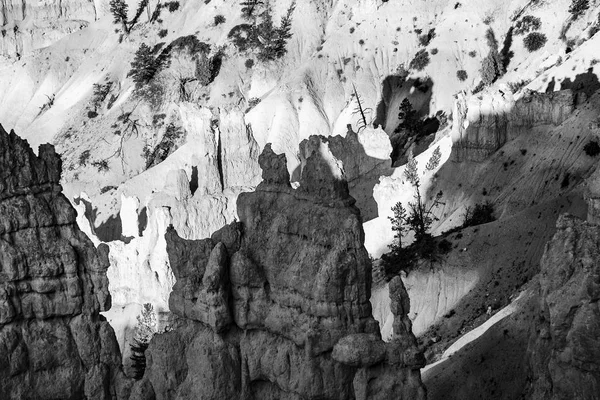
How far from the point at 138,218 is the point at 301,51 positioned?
44.9m

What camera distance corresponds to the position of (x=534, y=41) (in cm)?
8844

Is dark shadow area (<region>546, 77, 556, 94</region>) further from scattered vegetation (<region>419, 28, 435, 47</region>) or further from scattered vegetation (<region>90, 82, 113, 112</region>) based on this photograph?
scattered vegetation (<region>90, 82, 113, 112</region>)

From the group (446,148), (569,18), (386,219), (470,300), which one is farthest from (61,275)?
(569,18)

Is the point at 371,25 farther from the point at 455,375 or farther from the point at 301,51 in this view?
the point at 455,375

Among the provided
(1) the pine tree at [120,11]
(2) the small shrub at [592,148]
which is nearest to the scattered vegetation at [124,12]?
(1) the pine tree at [120,11]

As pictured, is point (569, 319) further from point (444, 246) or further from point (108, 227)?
point (108, 227)

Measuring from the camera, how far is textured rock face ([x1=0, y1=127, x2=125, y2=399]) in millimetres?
28766

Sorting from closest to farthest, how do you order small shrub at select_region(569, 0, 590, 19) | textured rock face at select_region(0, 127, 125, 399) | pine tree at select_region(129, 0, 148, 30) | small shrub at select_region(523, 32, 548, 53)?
textured rock face at select_region(0, 127, 125, 399) < small shrub at select_region(569, 0, 590, 19) < small shrub at select_region(523, 32, 548, 53) < pine tree at select_region(129, 0, 148, 30)

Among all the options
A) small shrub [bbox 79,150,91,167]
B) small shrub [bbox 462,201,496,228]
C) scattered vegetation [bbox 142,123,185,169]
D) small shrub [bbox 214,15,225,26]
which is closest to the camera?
small shrub [bbox 462,201,496,228]

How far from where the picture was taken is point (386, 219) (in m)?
62.1

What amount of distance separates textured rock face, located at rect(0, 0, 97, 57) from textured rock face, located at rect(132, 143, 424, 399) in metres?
106

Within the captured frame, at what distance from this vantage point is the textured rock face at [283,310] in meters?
25.7

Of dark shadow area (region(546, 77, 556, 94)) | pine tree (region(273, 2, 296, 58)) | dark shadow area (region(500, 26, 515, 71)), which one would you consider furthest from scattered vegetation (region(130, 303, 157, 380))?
pine tree (region(273, 2, 296, 58))

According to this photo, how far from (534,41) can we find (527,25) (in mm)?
3311
